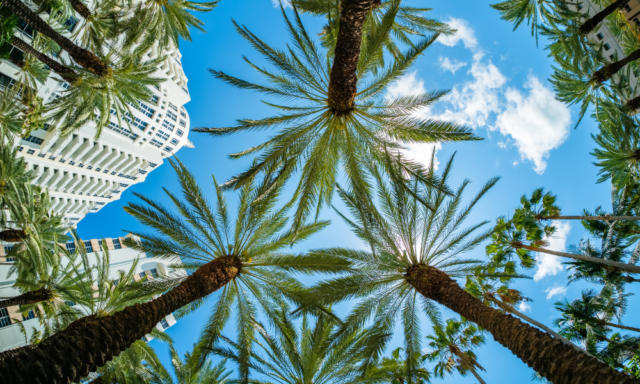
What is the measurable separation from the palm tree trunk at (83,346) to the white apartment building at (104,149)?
2507 cm

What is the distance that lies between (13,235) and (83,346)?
10269 millimetres

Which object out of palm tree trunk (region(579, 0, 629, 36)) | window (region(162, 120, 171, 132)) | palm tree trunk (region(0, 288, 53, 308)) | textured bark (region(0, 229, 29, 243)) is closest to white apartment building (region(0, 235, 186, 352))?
palm tree trunk (region(0, 288, 53, 308))

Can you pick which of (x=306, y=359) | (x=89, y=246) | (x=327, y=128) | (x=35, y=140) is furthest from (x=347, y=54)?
(x=89, y=246)

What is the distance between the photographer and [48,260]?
38.6 feet

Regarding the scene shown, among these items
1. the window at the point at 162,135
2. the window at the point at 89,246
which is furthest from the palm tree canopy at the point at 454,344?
the window at the point at 162,135

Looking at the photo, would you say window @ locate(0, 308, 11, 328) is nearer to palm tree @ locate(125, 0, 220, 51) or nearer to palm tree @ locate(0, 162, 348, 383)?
palm tree @ locate(0, 162, 348, 383)

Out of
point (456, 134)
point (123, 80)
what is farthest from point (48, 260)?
point (456, 134)

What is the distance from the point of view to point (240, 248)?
9.93 metres

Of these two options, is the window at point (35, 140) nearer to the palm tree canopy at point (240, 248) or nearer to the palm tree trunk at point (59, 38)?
the palm tree trunk at point (59, 38)

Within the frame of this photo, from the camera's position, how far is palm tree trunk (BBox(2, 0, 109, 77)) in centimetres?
816

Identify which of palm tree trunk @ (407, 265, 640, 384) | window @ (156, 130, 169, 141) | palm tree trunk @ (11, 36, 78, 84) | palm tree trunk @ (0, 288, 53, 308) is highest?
window @ (156, 130, 169, 141)

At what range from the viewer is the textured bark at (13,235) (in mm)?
10797

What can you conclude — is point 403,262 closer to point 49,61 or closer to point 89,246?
point 49,61

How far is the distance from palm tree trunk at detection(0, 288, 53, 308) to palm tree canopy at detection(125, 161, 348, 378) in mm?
5035
